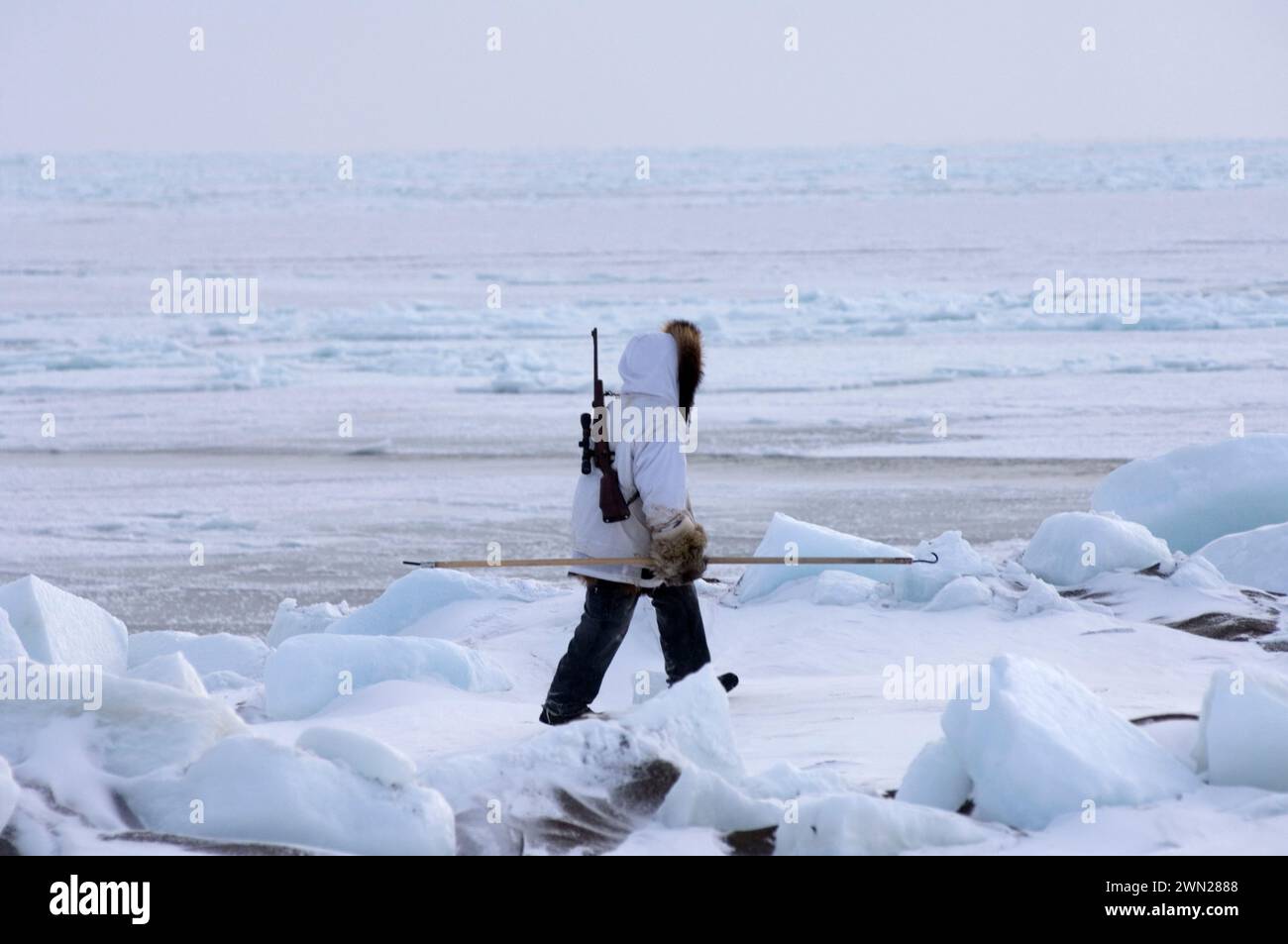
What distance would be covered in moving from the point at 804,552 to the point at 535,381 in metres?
9.18

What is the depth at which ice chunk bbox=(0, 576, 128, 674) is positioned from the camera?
568 cm

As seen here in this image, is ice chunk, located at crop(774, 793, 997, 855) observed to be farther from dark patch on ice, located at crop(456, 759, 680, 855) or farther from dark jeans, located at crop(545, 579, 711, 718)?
dark jeans, located at crop(545, 579, 711, 718)

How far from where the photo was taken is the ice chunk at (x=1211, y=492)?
7.92 m

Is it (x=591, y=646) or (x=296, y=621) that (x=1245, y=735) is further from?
(x=296, y=621)

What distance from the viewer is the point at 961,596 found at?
6.76m

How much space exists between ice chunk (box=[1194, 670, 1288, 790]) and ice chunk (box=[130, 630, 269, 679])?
3.93m

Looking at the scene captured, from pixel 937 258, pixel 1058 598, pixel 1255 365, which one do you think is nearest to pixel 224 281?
pixel 937 258

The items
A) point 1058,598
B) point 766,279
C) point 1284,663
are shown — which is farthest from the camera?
point 766,279

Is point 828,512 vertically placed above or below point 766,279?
below

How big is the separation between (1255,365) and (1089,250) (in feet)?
53.8

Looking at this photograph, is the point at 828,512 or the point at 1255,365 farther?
the point at 1255,365

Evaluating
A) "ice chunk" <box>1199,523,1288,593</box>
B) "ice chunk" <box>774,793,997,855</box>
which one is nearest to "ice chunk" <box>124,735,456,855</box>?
"ice chunk" <box>774,793,997,855</box>
